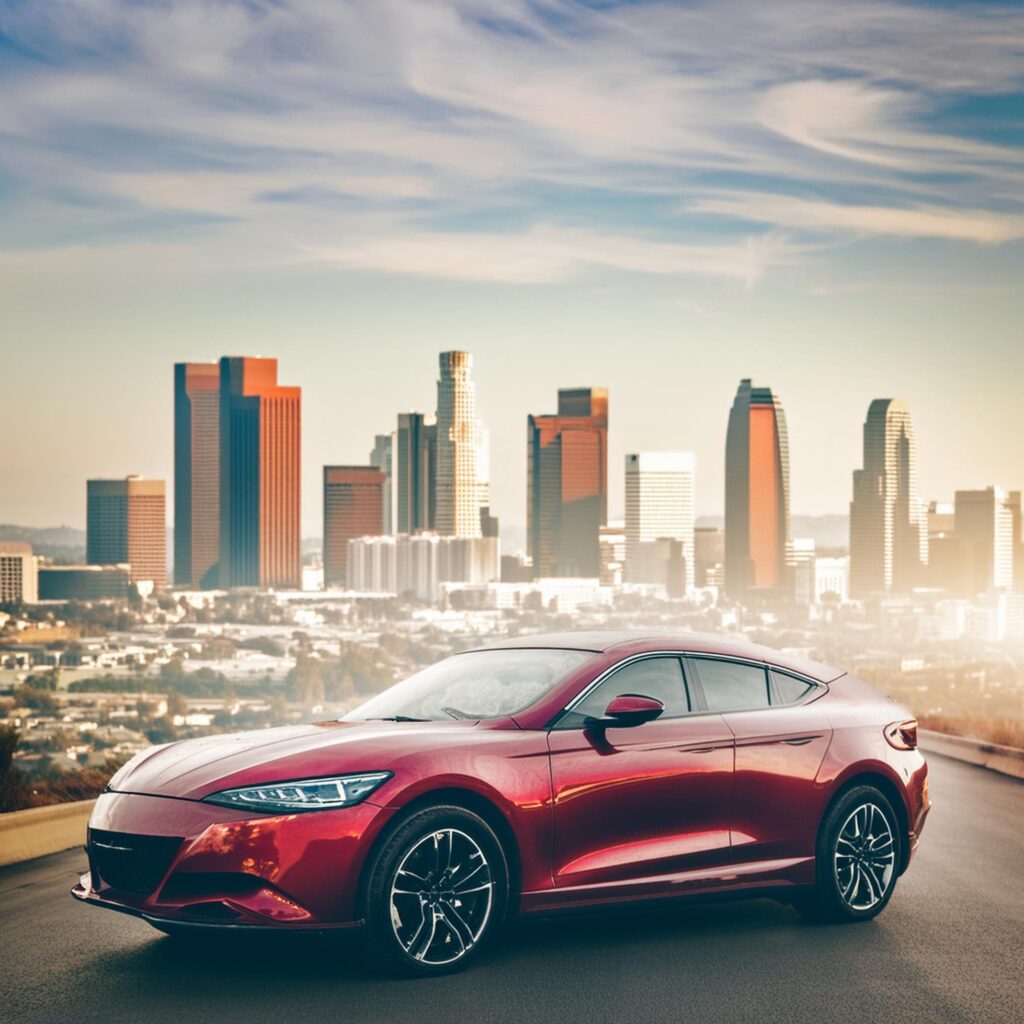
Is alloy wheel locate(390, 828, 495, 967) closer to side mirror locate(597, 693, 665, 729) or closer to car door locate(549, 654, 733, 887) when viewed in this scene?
car door locate(549, 654, 733, 887)

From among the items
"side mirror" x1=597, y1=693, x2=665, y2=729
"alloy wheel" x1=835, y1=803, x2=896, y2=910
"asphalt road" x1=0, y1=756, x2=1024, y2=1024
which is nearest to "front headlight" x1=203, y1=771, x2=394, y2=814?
"asphalt road" x1=0, y1=756, x2=1024, y2=1024

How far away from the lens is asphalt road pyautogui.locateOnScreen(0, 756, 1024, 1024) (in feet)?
19.9

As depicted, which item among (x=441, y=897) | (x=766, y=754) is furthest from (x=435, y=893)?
(x=766, y=754)

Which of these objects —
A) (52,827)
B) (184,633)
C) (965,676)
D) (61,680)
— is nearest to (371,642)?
(184,633)

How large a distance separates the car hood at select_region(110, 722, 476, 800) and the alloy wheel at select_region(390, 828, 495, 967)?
1.40 feet

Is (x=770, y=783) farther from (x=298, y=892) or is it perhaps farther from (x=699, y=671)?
(x=298, y=892)

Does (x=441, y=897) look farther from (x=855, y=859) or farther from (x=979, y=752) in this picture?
(x=979, y=752)

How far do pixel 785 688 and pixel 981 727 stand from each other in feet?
56.8

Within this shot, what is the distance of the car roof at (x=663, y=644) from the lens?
7.76 meters

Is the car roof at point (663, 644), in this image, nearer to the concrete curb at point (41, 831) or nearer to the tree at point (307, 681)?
the concrete curb at point (41, 831)

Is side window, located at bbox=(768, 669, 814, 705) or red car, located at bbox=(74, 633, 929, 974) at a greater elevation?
side window, located at bbox=(768, 669, 814, 705)

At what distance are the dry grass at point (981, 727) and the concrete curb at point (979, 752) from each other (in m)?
0.68

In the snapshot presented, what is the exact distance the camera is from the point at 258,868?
20.4ft

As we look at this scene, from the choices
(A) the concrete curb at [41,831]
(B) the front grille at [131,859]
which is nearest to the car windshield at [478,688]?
(B) the front grille at [131,859]
